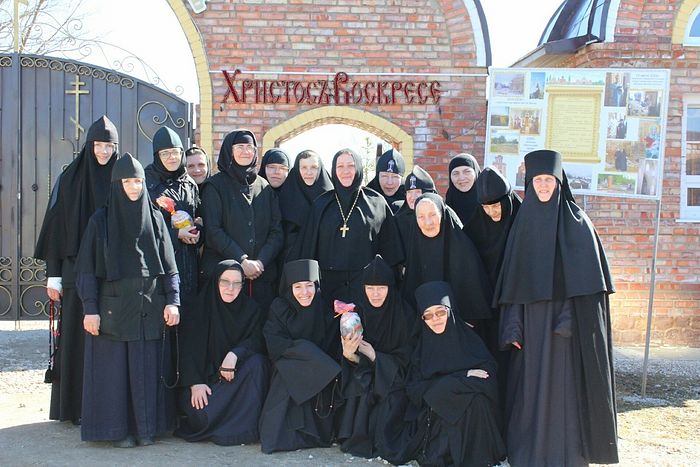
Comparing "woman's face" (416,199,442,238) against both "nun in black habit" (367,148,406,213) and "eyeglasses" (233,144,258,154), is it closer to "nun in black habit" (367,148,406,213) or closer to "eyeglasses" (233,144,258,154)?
"nun in black habit" (367,148,406,213)

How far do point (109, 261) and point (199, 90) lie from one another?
11.5 ft

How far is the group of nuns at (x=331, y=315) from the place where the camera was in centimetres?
411

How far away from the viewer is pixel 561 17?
873 cm

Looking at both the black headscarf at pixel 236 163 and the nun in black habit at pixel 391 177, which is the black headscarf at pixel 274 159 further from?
the nun in black habit at pixel 391 177

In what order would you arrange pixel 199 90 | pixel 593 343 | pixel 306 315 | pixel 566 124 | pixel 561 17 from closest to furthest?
pixel 593 343
pixel 306 315
pixel 566 124
pixel 199 90
pixel 561 17

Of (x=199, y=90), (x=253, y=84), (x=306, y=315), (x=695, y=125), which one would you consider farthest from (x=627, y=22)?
(x=306, y=315)

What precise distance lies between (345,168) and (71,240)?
1874 mm

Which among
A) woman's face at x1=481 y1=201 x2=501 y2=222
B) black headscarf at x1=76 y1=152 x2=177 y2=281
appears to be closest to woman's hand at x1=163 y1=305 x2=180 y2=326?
black headscarf at x1=76 y1=152 x2=177 y2=281

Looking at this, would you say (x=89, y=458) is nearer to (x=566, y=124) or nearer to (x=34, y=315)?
(x=34, y=315)

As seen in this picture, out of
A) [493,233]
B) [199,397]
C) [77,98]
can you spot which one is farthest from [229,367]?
[77,98]

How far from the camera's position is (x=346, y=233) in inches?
196

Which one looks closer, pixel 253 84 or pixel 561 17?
pixel 253 84

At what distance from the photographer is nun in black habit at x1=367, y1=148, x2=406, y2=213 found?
5.64m

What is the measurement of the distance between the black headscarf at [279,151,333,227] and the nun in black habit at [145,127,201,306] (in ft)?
2.28
